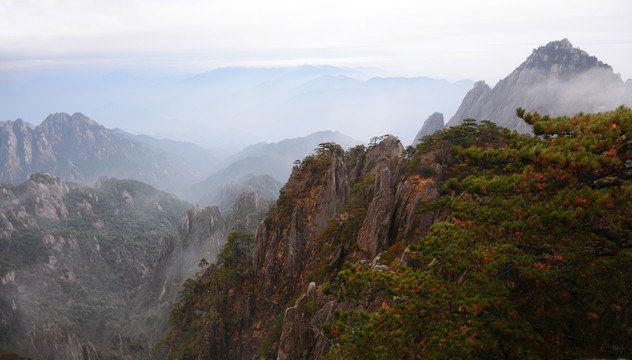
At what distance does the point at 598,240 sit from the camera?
7383 mm

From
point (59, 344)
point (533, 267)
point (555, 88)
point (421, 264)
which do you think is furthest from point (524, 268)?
point (555, 88)

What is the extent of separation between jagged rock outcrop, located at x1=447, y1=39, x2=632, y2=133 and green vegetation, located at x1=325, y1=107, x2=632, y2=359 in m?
93.8

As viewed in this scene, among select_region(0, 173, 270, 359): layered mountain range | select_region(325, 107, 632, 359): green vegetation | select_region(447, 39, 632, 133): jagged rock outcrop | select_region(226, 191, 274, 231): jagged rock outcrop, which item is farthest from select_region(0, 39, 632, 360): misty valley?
select_region(447, 39, 632, 133): jagged rock outcrop

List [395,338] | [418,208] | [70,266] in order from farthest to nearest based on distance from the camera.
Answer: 1. [70,266]
2. [418,208]
3. [395,338]

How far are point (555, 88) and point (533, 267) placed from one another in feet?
437

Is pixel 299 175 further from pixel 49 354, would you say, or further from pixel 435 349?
pixel 49 354

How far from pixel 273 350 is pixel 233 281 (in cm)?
1273

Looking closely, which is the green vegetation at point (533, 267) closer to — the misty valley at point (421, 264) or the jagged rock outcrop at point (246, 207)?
the misty valley at point (421, 264)

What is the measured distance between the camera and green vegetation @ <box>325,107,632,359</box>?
7098 mm

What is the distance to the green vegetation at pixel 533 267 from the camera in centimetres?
710

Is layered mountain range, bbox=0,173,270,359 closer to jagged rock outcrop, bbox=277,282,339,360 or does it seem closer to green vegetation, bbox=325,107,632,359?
jagged rock outcrop, bbox=277,282,339,360

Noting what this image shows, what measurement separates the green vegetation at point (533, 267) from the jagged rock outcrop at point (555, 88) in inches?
3691

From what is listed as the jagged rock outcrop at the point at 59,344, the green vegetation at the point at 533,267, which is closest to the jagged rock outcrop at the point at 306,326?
the green vegetation at the point at 533,267

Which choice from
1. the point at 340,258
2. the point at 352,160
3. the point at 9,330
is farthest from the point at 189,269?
the point at 340,258
